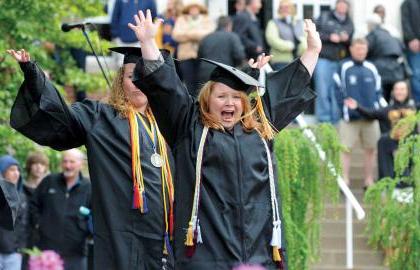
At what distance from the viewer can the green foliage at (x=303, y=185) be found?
1345cm

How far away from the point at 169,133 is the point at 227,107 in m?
0.39

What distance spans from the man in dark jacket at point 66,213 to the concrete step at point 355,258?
374 cm

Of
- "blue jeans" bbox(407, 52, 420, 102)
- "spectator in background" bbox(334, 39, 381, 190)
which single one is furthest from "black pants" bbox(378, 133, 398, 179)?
"blue jeans" bbox(407, 52, 420, 102)

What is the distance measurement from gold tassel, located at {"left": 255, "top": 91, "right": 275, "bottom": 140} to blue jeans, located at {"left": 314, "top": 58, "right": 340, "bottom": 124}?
407 inches

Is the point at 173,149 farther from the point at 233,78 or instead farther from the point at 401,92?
the point at 401,92

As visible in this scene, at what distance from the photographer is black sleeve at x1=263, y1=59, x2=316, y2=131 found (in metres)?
9.99

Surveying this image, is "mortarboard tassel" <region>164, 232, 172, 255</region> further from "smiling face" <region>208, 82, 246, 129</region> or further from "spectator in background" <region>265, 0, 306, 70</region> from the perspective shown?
"spectator in background" <region>265, 0, 306, 70</region>

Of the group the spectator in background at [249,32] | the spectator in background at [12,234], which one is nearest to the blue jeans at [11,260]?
the spectator in background at [12,234]

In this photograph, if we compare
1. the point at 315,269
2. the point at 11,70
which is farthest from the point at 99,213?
the point at 315,269

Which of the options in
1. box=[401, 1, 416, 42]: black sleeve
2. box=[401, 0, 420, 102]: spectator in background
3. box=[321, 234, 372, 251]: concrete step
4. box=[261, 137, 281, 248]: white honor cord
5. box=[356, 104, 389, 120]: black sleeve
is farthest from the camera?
box=[401, 1, 416, 42]: black sleeve

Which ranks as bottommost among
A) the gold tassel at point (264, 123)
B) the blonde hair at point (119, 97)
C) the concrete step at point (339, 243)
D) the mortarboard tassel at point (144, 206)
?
the concrete step at point (339, 243)

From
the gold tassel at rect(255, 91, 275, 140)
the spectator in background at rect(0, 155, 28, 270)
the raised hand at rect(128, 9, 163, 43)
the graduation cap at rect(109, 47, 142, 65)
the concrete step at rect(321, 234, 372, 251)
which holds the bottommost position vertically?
the concrete step at rect(321, 234, 372, 251)

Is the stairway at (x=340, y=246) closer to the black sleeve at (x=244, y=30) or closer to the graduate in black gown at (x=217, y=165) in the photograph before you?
the black sleeve at (x=244, y=30)

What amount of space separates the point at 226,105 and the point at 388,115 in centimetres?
964
